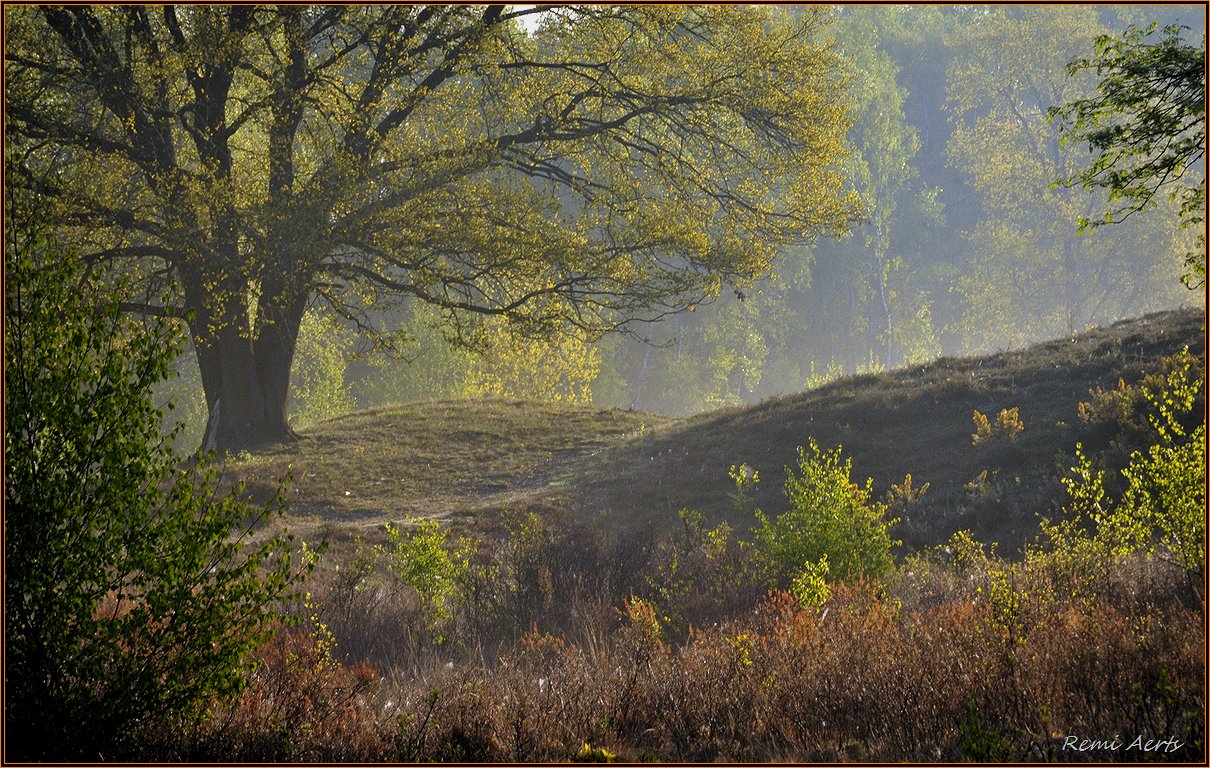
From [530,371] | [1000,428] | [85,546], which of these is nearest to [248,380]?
[1000,428]

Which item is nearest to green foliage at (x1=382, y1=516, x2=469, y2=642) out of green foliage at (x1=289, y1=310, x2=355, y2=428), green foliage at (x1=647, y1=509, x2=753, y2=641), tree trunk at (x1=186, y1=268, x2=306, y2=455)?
green foliage at (x1=647, y1=509, x2=753, y2=641)

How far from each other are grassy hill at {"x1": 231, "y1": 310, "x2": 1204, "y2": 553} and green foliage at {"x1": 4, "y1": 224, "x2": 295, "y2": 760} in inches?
309

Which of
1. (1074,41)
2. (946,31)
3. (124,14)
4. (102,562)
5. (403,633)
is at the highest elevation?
(946,31)

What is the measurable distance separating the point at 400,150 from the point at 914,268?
157 feet

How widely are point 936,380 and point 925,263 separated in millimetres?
46005

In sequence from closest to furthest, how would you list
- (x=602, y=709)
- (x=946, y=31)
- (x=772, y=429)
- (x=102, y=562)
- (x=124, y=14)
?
(x=102, y=562), (x=602, y=709), (x=124, y=14), (x=772, y=429), (x=946, y=31)

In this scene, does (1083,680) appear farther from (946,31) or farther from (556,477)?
(946,31)

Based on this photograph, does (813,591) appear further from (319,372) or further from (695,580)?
(319,372)

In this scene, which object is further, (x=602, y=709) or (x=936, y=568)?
(x=936, y=568)

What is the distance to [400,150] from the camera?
51.7 feet

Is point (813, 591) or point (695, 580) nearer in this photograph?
point (813, 591)

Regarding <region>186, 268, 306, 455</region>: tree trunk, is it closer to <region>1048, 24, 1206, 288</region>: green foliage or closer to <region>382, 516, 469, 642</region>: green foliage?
<region>382, 516, 469, 642</region>: green foliage

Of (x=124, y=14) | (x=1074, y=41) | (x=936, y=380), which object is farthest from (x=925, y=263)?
(x=124, y=14)

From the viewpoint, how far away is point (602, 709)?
16.4ft
